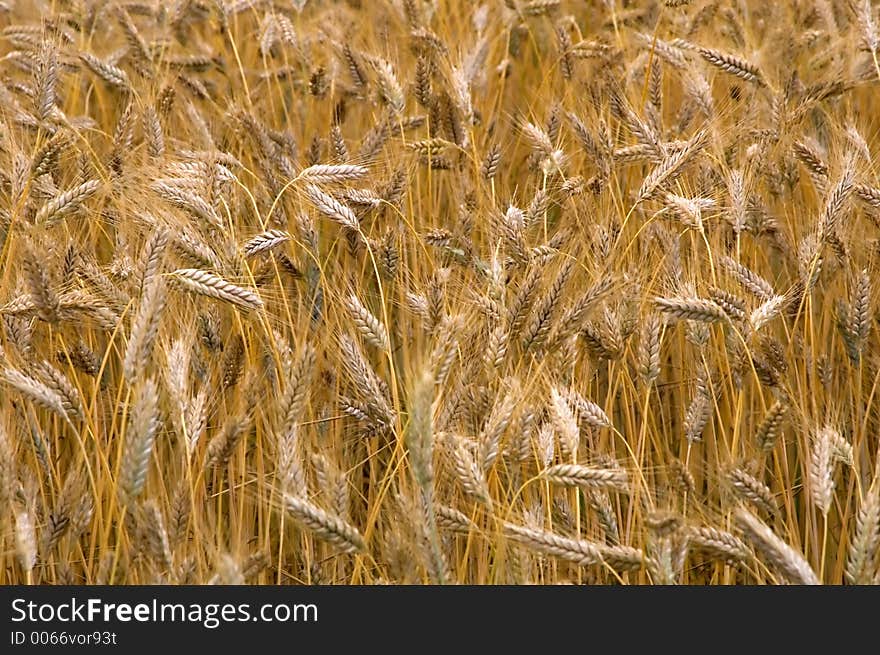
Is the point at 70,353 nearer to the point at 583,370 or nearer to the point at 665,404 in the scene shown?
the point at 583,370

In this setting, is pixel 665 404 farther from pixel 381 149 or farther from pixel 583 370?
pixel 381 149

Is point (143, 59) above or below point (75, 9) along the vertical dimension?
below

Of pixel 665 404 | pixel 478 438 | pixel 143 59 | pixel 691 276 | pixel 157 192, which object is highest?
pixel 143 59

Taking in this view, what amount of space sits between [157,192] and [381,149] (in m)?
0.73

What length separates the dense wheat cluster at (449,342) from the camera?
5.68 ft

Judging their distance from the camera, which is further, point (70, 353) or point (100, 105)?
point (100, 105)

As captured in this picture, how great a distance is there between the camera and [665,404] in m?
2.40

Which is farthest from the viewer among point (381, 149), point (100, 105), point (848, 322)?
point (100, 105)

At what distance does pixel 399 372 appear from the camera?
8.13 ft

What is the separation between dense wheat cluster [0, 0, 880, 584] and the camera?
68.1 inches

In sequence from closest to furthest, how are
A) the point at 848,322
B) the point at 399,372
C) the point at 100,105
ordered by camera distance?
1. the point at 848,322
2. the point at 399,372
3. the point at 100,105

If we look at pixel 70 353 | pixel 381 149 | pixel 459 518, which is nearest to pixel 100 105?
pixel 381 149

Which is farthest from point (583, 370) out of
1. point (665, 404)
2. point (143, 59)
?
point (143, 59)

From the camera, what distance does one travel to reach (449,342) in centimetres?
189
